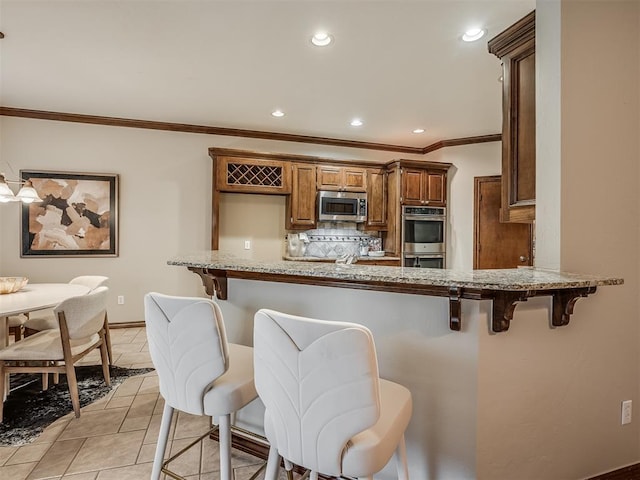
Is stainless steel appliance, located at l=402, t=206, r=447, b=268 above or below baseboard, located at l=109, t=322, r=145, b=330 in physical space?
above

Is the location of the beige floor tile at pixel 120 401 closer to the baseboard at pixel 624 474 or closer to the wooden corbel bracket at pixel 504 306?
the wooden corbel bracket at pixel 504 306

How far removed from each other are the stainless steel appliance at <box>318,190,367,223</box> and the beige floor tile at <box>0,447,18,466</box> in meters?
3.79

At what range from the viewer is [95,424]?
2371 mm

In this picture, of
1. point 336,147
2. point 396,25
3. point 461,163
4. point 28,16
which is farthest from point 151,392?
point 461,163

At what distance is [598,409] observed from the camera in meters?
1.71

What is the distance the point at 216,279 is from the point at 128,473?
108 cm

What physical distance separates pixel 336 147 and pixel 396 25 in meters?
2.99

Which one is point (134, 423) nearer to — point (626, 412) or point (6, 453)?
point (6, 453)

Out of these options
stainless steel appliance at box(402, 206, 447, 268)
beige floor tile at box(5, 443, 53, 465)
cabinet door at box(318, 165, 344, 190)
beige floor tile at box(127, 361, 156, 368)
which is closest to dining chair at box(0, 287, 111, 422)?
beige floor tile at box(5, 443, 53, 465)

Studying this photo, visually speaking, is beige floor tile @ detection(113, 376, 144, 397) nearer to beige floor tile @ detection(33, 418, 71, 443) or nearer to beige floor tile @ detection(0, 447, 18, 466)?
beige floor tile @ detection(33, 418, 71, 443)

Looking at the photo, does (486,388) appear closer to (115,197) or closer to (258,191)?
(258,191)

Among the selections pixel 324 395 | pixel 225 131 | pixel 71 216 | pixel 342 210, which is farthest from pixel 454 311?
pixel 71 216

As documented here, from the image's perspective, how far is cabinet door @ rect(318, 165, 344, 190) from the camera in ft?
16.7

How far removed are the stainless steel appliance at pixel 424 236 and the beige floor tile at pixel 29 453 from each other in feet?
13.8
